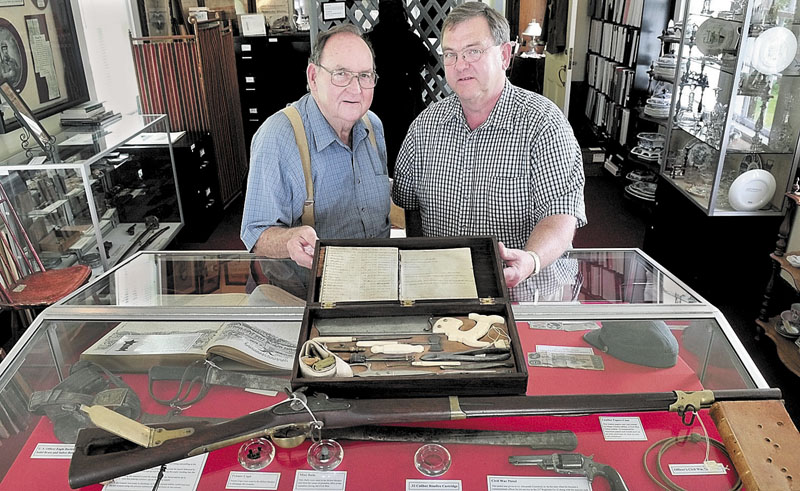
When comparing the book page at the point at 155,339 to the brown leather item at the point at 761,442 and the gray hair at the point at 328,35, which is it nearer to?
the gray hair at the point at 328,35

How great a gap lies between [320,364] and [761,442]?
0.85 meters

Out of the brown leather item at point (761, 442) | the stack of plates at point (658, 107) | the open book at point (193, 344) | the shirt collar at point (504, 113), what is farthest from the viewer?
the stack of plates at point (658, 107)

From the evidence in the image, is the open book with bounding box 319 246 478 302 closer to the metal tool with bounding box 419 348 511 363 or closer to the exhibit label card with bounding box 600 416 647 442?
the metal tool with bounding box 419 348 511 363

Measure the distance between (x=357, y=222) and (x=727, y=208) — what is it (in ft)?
9.02

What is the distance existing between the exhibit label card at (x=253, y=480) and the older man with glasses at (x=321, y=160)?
2.50 feet

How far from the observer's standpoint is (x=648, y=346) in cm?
146

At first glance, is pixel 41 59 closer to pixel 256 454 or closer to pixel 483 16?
pixel 483 16

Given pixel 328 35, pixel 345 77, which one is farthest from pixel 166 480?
pixel 328 35

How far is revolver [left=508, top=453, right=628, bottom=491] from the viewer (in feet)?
3.72

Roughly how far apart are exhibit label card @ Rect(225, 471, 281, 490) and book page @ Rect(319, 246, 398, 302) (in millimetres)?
378

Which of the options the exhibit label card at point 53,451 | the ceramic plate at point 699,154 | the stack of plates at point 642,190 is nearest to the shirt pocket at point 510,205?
the exhibit label card at point 53,451

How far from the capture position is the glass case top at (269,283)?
5.39ft

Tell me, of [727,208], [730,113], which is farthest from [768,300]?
[730,113]

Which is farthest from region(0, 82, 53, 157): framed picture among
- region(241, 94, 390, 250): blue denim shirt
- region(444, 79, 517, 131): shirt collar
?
region(444, 79, 517, 131): shirt collar
